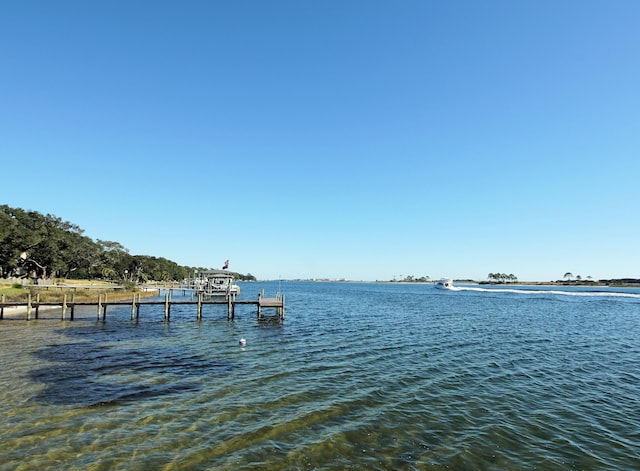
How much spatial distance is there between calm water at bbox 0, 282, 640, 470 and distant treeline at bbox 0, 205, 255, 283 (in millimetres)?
46886

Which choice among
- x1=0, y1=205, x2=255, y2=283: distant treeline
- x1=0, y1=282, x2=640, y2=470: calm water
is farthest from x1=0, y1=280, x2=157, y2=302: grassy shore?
x1=0, y1=282, x2=640, y2=470: calm water

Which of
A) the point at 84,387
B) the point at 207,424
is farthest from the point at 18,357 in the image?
the point at 207,424

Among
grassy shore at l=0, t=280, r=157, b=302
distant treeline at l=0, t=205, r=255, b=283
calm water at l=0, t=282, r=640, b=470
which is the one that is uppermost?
distant treeline at l=0, t=205, r=255, b=283

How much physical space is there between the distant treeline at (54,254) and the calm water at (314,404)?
154 ft

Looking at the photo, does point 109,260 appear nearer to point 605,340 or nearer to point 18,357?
point 18,357

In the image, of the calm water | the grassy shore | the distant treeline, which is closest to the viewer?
the calm water

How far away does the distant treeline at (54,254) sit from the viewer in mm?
64125

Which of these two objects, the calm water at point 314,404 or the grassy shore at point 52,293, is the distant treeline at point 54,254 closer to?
the grassy shore at point 52,293

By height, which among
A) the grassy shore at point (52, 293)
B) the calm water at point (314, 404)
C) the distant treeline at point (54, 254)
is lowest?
the calm water at point (314, 404)

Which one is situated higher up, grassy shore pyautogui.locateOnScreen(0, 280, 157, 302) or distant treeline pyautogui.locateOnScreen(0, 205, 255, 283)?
distant treeline pyautogui.locateOnScreen(0, 205, 255, 283)

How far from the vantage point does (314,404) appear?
14.6 metres

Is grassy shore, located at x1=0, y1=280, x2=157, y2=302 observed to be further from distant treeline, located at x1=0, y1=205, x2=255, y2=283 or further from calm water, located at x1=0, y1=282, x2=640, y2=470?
calm water, located at x1=0, y1=282, x2=640, y2=470

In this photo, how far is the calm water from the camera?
10.5m

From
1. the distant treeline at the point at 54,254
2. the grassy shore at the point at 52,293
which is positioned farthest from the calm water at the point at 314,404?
the distant treeline at the point at 54,254
